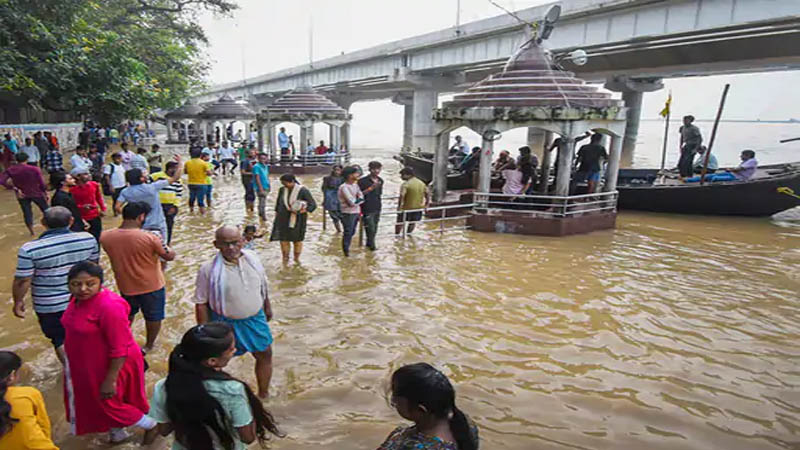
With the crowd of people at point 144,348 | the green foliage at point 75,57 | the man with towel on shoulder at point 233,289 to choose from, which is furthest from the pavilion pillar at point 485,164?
the green foliage at point 75,57

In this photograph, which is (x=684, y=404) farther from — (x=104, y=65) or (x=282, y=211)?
(x=104, y=65)

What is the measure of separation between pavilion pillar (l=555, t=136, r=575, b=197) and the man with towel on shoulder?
353 inches

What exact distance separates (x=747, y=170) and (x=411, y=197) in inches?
393

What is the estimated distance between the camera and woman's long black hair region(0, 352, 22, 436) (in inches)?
90.7

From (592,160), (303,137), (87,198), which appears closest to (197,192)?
(87,198)

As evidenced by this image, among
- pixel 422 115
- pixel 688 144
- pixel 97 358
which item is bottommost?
pixel 97 358

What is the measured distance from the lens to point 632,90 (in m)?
33.1

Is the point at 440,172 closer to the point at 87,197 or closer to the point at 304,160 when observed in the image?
the point at 87,197

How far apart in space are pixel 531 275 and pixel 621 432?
13.8 feet

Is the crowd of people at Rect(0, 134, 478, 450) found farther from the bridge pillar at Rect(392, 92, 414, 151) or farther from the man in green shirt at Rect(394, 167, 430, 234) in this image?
the bridge pillar at Rect(392, 92, 414, 151)

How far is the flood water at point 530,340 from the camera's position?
4.19 meters

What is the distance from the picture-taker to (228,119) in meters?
29.6

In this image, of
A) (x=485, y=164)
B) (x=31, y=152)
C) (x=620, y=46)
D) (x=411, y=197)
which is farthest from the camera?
(x=620, y=46)

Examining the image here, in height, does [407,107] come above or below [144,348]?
above
